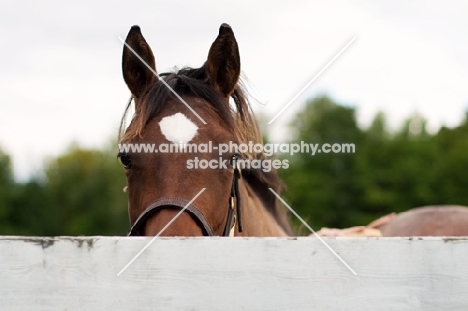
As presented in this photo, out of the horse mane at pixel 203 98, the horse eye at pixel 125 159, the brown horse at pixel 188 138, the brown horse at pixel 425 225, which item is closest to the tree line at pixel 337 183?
the brown horse at pixel 425 225

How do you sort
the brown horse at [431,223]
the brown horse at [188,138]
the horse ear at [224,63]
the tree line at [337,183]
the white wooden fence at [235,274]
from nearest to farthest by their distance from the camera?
the white wooden fence at [235,274] < the brown horse at [188,138] < the horse ear at [224,63] < the brown horse at [431,223] < the tree line at [337,183]

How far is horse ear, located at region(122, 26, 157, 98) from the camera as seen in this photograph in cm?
414

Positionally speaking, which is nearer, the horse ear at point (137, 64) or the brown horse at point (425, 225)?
the horse ear at point (137, 64)

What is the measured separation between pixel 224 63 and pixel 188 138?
75 cm

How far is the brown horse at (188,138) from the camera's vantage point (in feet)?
11.4

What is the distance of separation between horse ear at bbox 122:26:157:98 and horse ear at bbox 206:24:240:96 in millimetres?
387

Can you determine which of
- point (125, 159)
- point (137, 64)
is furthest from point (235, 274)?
point (137, 64)

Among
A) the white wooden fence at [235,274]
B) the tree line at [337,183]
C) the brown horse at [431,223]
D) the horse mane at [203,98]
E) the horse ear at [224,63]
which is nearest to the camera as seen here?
the white wooden fence at [235,274]

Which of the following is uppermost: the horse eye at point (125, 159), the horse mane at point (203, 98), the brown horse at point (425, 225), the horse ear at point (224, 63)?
the horse ear at point (224, 63)

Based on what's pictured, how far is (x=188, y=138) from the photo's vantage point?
3.69 metres

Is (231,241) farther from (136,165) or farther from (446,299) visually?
(136,165)

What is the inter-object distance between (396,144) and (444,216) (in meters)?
37.1

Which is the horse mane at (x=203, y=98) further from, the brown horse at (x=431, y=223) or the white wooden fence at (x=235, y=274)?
the brown horse at (x=431, y=223)

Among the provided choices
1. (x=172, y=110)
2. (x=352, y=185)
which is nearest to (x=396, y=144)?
(x=352, y=185)
